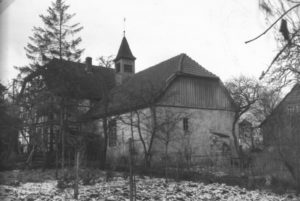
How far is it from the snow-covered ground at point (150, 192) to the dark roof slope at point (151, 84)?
8.07 metres

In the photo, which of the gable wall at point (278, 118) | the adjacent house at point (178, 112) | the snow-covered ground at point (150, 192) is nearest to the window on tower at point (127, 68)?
the adjacent house at point (178, 112)

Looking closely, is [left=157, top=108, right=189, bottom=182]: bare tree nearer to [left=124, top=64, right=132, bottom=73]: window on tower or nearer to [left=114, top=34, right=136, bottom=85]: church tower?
[left=114, top=34, right=136, bottom=85]: church tower

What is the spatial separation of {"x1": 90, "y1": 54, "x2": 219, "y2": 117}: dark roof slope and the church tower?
10.9 feet

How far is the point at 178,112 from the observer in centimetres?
2398

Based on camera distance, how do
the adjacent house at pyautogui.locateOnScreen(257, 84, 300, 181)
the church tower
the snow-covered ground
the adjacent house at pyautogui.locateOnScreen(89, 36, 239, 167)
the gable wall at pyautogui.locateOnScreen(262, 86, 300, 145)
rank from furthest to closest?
the church tower → the adjacent house at pyautogui.locateOnScreen(89, 36, 239, 167) → the gable wall at pyautogui.locateOnScreen(262, 86, 300, 145) → the adjacent house at pyautogui.locateOnScreen(257, 84, 300, 181) → the snow-covered ground

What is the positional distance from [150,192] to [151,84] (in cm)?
1073

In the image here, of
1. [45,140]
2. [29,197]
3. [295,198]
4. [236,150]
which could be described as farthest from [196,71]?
[29,197]

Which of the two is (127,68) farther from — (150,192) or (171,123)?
(150,192)

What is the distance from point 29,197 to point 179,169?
270 inches

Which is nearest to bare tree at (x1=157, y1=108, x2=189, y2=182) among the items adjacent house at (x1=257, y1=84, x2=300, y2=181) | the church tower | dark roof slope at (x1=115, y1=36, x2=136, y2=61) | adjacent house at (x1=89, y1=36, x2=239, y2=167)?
adjacent house at (x1=89, y1=36, x2=239, y2=167)

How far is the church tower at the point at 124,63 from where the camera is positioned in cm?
3472

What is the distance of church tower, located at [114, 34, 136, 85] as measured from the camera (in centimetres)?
3472

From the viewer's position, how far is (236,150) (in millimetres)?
25625

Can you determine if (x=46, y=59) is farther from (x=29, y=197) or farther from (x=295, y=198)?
(x=295, y=198)
